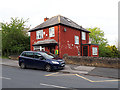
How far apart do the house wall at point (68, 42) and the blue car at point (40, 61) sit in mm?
6508

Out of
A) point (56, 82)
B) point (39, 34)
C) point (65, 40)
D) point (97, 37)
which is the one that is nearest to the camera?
point (56, 82)

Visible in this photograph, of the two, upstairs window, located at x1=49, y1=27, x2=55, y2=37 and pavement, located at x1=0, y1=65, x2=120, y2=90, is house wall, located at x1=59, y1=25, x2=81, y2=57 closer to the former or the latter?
upstairs window, located at x1=49, y1=27, x2=55, y2=37

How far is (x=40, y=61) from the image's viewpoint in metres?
10.6

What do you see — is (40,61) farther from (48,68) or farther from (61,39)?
(61,39)

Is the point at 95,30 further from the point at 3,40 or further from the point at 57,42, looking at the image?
the point at 3,40

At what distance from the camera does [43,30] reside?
2053 cm

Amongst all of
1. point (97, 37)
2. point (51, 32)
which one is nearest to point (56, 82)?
point (51, 32)

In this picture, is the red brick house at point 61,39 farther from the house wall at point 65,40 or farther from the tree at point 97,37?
the tree at point 97,37

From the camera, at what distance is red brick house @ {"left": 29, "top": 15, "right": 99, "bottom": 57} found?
1764cm

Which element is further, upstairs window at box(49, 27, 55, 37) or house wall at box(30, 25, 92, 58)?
upstairs window at box(49, 27, 55, 37)

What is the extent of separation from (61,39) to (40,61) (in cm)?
776

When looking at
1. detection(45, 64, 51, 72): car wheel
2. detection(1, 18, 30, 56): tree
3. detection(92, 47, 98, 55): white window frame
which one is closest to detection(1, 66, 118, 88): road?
detection(45, 64, 51, 72): car wheel

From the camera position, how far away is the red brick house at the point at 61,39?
1764cm

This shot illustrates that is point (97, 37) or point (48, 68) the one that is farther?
point (97, 37)
